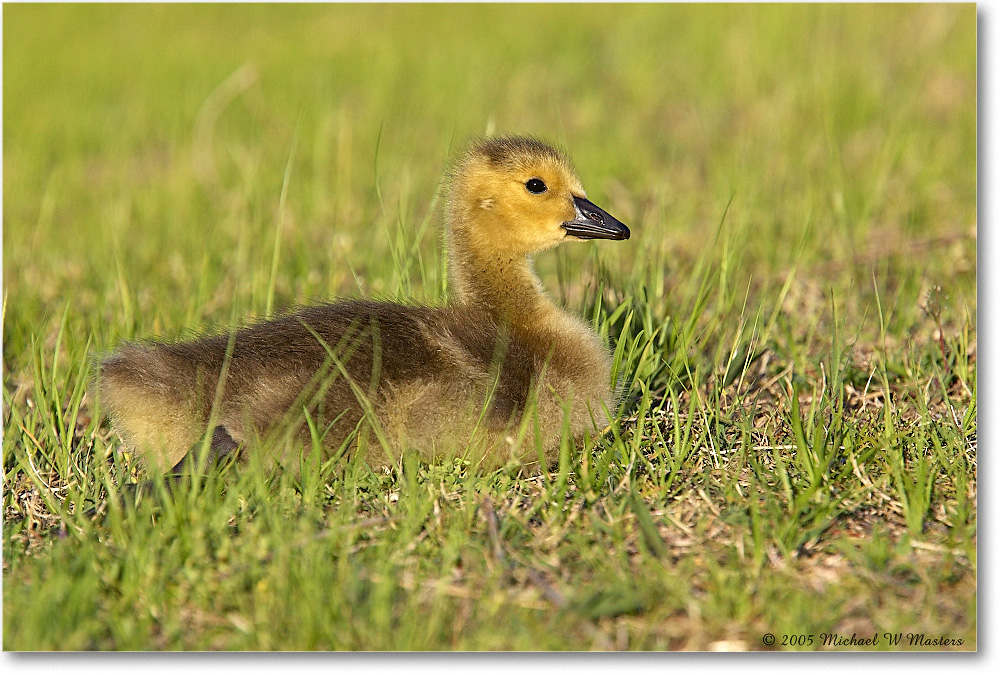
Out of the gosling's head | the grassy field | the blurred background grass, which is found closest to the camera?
the grassy field

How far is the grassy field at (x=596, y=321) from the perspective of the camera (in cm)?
285

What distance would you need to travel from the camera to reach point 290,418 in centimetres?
329

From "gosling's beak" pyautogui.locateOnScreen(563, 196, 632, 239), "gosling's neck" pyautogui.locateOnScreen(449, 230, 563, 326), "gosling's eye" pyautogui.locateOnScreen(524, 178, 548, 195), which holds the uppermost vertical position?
"gosling's eye" pyautogui.locateOnScreen(524, 178, 548, 195)

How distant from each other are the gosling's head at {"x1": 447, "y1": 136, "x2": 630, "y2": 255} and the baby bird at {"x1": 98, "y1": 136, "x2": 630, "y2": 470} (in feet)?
0.91

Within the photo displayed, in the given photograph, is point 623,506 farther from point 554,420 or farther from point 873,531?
point 873,531

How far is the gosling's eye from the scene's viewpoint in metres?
3.89

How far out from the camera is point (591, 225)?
3904mm

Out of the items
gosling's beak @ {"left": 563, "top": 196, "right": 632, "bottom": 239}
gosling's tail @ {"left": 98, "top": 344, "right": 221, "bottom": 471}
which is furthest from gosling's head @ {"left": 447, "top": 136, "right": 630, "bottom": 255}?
gosling's tail @ {"left": 98, "top": 344, "right": 221, "bottom": 471}

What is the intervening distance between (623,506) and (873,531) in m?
0.72

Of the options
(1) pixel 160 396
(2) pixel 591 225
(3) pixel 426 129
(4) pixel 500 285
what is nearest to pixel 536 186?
(2) pixel 591 225

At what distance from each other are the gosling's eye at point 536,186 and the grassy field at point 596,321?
1.55 feet

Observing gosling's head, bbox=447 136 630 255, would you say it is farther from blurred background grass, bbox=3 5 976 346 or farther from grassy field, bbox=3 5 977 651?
blurred background grass, bbox=3 5 976 346

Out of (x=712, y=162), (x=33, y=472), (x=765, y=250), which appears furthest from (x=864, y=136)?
(x=33, y=472)

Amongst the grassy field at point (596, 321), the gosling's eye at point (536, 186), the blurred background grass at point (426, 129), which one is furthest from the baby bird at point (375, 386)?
the blurred background grass at point (426, 129)
